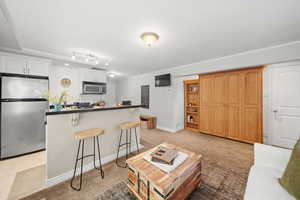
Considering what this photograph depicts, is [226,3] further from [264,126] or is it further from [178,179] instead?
[264,126]

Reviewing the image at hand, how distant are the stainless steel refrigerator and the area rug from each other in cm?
246

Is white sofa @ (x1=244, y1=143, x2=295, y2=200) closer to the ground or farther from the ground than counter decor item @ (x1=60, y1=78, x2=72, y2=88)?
closer to the ground

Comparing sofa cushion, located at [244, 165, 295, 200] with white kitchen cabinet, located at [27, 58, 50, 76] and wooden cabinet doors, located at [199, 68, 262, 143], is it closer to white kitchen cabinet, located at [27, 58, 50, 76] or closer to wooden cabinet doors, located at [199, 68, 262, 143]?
wooden cabinet doors, located at [199, 68, 262, 143]

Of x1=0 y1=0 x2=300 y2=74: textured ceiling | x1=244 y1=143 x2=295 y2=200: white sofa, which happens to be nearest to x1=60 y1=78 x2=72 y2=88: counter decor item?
x1=0 y1=0 x2=300 y2=74: textured ceiling

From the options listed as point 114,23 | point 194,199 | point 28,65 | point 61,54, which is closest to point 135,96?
point 61,54

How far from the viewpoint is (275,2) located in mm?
1302

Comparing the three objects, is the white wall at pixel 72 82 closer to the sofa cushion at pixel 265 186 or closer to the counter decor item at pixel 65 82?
the counter decor item at pixel 65 82

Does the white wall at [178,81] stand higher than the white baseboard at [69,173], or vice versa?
the white wall at [178,81]

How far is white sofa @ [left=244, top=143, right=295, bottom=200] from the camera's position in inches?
38.6

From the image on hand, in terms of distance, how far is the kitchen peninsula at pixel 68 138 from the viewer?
171cm

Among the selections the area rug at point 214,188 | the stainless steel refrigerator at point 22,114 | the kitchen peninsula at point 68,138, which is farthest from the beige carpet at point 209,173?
the stainless steel refrigerator at point 22,114

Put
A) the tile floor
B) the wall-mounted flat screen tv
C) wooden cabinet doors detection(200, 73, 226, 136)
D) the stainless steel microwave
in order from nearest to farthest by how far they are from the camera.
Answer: the tile floor, wooden cabinet doors detection(200, 73, 226, 136), the stainless steel microwave, the wall-mounted flat screen tv

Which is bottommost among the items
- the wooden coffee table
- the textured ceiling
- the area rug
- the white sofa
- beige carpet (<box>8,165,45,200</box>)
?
beige carpet (<box>8,165,45,200</box>)

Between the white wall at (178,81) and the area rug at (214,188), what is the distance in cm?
220
